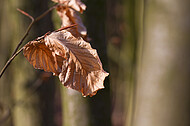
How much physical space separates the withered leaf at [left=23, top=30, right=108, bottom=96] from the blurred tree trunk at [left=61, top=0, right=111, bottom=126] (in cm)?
62

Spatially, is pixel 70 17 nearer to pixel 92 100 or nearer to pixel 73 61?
pixel 73 61

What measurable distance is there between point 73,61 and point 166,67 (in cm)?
57

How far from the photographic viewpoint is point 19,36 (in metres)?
2.01

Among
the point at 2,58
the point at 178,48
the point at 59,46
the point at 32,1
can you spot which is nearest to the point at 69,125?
the point at 178,48

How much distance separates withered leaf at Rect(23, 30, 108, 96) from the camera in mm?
771

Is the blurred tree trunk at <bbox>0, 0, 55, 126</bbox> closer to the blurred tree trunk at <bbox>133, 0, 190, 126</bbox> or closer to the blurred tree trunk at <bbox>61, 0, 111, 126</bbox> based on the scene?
the blurred tree trunk at <bbox>61, 0, 111, 126</bbox>

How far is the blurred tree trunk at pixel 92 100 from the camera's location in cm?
143

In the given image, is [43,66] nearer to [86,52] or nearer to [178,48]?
[86,52]

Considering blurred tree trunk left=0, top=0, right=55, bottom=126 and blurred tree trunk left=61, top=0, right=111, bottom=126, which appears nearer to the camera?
blurred tree trunk left=61, top=0, right=111, bottom=126

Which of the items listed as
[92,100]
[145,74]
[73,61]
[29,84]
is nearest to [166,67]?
[145,74]

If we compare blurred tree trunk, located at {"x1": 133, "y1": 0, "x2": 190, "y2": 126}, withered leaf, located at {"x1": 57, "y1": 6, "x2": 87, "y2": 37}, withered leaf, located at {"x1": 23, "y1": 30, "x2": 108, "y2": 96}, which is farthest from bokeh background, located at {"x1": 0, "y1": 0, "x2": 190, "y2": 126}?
withered leaf, located at {"x1": 23, "y1": 30, "x2": 108, "y2": 96}

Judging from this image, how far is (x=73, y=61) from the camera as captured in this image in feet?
2.58

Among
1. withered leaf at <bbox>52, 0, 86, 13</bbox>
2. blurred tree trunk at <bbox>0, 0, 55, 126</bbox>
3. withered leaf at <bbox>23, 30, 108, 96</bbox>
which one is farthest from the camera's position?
blurred tree trunk at <bbox>0, 0, 55, 126</bbox>

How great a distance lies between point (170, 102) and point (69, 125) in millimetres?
566
